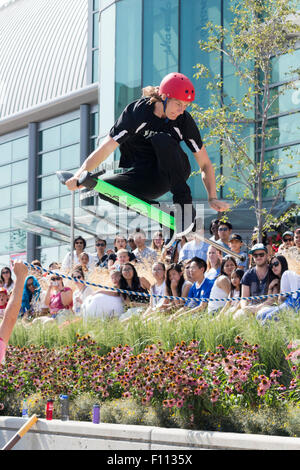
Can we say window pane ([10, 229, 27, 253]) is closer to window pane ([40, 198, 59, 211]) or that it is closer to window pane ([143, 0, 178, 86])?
window pane ([40, 198, 59, 211])

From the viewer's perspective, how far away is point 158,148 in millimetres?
5359

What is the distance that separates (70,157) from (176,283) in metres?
20.9

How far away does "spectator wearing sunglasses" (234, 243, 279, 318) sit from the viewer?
26.7 feet

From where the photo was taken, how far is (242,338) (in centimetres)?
732

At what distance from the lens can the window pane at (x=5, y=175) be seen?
34.3 meters

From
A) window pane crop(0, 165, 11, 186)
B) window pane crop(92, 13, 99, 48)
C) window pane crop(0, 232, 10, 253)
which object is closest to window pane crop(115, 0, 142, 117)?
window pane crop(92, 13, 99, 48)

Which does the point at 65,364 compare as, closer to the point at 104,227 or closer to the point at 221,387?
the point at 221,387

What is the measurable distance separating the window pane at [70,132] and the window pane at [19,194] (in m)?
4.05

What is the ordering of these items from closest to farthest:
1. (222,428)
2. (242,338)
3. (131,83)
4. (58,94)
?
(222,428)
(242,338)
(131,83)
(58,94)

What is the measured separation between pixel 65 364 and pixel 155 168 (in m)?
3.38

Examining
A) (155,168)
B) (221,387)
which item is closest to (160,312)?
(221,387)

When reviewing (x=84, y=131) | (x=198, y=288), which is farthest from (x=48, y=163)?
(x=198, y=288)

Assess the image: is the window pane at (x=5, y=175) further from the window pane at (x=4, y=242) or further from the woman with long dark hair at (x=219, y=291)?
the woman with long dark hair at (x=219, y=291)

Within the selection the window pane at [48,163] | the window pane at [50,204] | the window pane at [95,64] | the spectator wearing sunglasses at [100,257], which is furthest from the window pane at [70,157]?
the spectator wearing sunglasses at [100,257]
